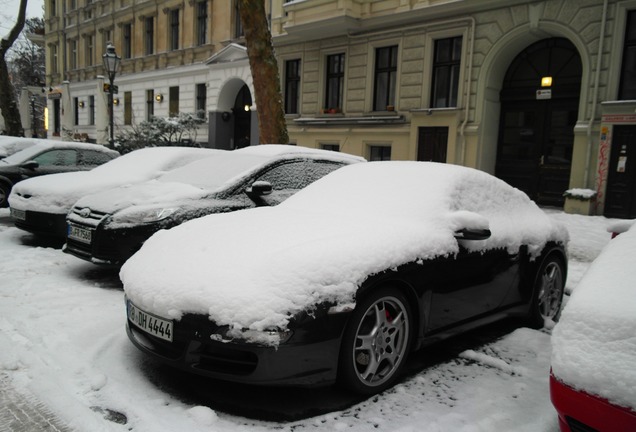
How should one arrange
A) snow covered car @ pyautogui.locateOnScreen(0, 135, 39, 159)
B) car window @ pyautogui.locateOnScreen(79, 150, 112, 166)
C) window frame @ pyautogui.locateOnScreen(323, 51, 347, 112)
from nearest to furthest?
car window @ pyautogui.locateOnScreen(79, 150, 112, 166), snow covered car @ pyautogui.locateOnScreen(0, 135, 39, 159), window frame @ pyautogui.locateOnScreen(323, 51, 347, 112)

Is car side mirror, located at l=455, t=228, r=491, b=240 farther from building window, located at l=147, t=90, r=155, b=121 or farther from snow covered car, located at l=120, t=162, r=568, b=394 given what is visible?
building window, located at l=147, t=90, r=155, b=121

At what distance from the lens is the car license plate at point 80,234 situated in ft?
17.5

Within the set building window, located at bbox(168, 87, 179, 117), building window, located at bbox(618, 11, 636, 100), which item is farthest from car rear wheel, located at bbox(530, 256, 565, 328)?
building window, located at bbox(168, 87, 179, 117)

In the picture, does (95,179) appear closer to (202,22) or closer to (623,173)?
(623,173)

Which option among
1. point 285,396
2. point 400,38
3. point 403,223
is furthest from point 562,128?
point 285,396

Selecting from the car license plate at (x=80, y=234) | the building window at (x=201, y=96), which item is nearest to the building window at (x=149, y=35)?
the building window at (x=201, y=96)

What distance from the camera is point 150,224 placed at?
505 centimetres

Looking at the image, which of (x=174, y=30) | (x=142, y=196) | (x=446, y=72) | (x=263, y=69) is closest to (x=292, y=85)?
(x=446, y=72)

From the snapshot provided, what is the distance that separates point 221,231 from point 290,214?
0.58 meters

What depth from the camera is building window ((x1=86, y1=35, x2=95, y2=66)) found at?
108 feet

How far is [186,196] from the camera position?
550cm

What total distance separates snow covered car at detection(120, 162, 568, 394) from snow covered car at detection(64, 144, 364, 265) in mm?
1385

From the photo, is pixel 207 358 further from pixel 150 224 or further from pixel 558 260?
pixel 558 260

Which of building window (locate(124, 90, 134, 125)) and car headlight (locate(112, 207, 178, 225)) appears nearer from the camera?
car headlight (locate(112, 207, 178, 225))
